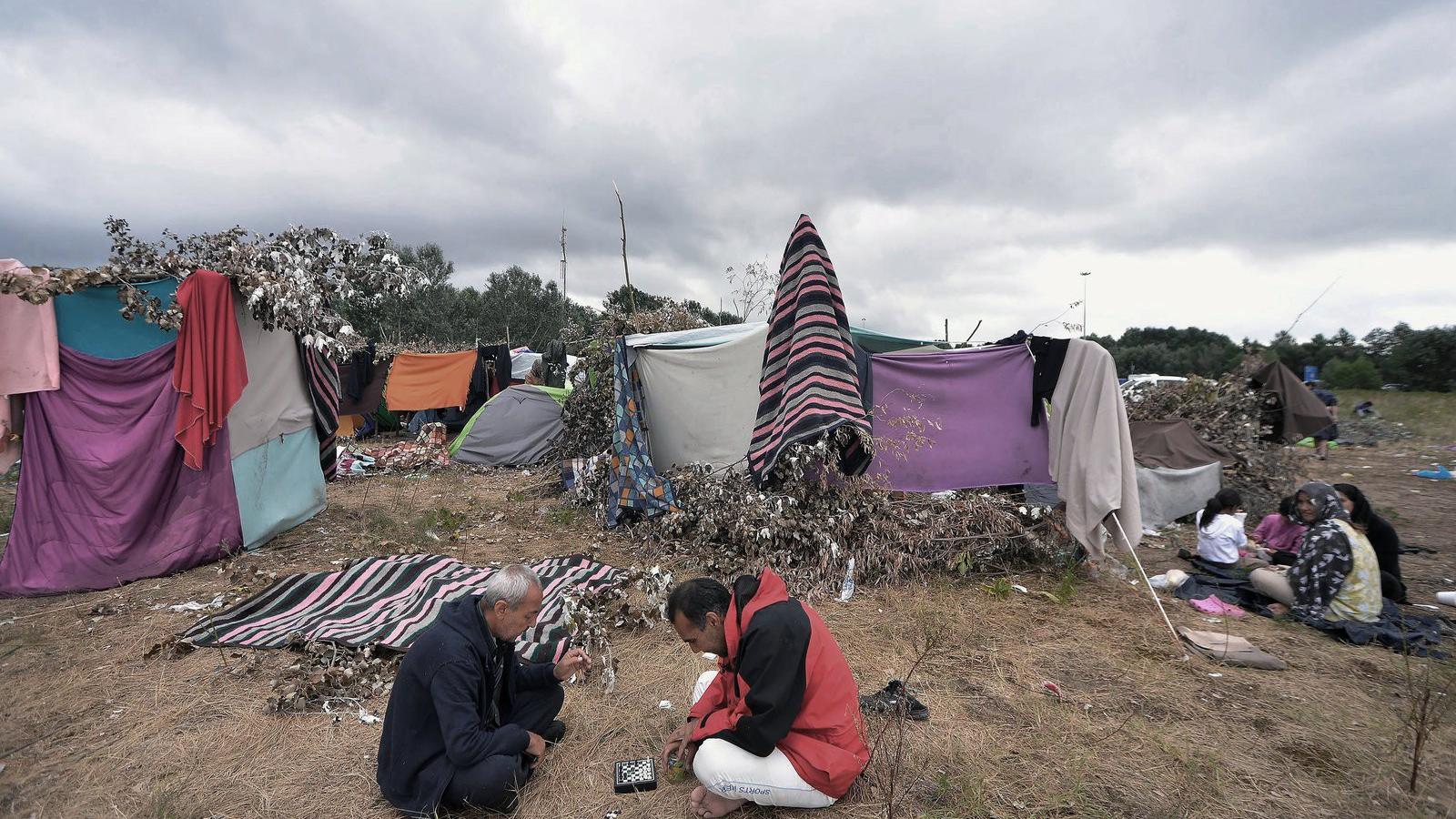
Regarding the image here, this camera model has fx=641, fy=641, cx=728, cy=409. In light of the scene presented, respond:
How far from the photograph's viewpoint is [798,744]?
2.48 metres

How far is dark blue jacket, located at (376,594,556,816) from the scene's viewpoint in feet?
7.98

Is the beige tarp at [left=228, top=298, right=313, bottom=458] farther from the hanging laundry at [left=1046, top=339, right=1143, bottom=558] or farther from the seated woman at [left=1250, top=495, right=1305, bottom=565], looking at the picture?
the seated woman at [left=1250, top=495, right=1305, bottom=565]

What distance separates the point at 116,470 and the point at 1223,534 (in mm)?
9669

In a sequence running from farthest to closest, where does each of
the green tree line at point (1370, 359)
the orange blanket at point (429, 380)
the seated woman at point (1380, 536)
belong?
the green tree line at point (1370, 359), the orange blanket at point (429, 380), the seated woman at point (1380, 536)

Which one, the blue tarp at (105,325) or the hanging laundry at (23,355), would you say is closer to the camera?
the hanging laundry at (23,355)

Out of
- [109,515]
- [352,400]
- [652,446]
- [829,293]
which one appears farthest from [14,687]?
[352,400]

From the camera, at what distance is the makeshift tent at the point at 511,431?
1158 centimetres

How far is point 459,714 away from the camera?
2426 millimetres

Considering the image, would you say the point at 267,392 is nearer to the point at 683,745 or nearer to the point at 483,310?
the point at 683,745

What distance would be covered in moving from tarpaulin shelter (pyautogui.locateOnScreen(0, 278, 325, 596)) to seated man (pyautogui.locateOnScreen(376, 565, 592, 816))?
4757 mm

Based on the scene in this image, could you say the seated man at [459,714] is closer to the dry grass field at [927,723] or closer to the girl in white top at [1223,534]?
the dry grass field at [927,723]

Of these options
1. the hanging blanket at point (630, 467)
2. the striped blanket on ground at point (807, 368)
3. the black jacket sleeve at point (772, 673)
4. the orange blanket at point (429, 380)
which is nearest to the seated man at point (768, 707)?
the black jacket sleeve at point (772, 673)

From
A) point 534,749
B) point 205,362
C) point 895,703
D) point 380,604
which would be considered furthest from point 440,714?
point 205,362

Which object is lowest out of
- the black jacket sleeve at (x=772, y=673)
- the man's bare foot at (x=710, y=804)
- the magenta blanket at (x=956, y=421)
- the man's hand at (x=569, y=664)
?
the man's bare foot at (x=710, y=804)
